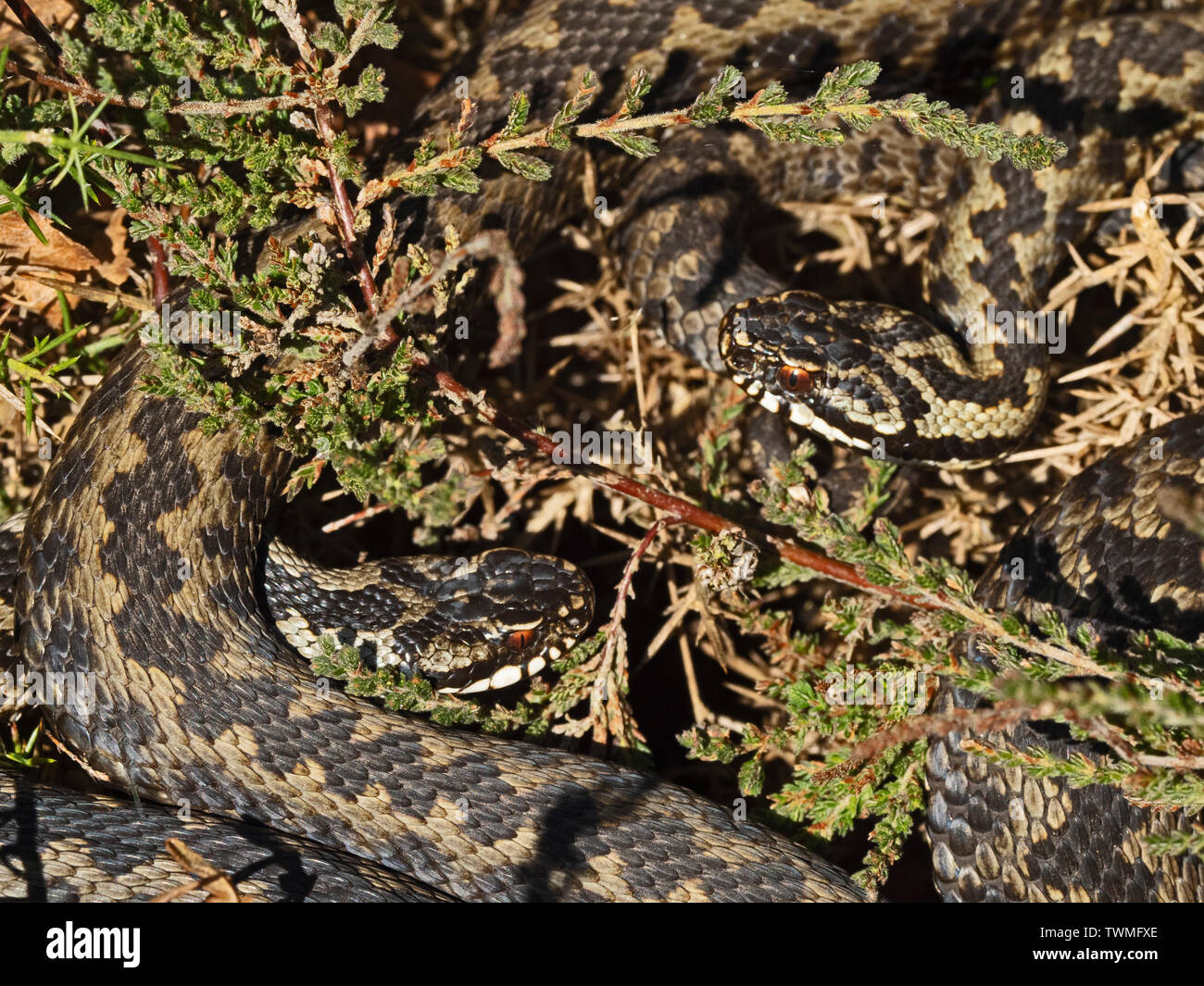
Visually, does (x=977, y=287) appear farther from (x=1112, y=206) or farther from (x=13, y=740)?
(x=13, y=740)

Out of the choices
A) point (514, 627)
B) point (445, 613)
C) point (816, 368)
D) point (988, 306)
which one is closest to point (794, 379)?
point (816, 368)

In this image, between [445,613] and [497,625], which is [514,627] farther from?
[445,613]

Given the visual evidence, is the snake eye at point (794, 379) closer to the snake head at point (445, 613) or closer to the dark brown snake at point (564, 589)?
the dark brown snake at point (564, 589)

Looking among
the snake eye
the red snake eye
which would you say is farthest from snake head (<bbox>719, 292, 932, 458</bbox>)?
the red snake eye

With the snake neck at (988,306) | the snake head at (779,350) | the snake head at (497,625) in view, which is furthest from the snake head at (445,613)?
the snake neck at (988,306)

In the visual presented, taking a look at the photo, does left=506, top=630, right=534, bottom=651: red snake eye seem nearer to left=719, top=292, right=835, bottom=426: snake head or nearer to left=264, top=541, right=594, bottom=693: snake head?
left=264, top=541, right=594, bottom=693: snake head

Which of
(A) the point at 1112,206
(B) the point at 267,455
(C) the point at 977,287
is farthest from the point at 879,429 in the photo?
(B) the point at 267,455
